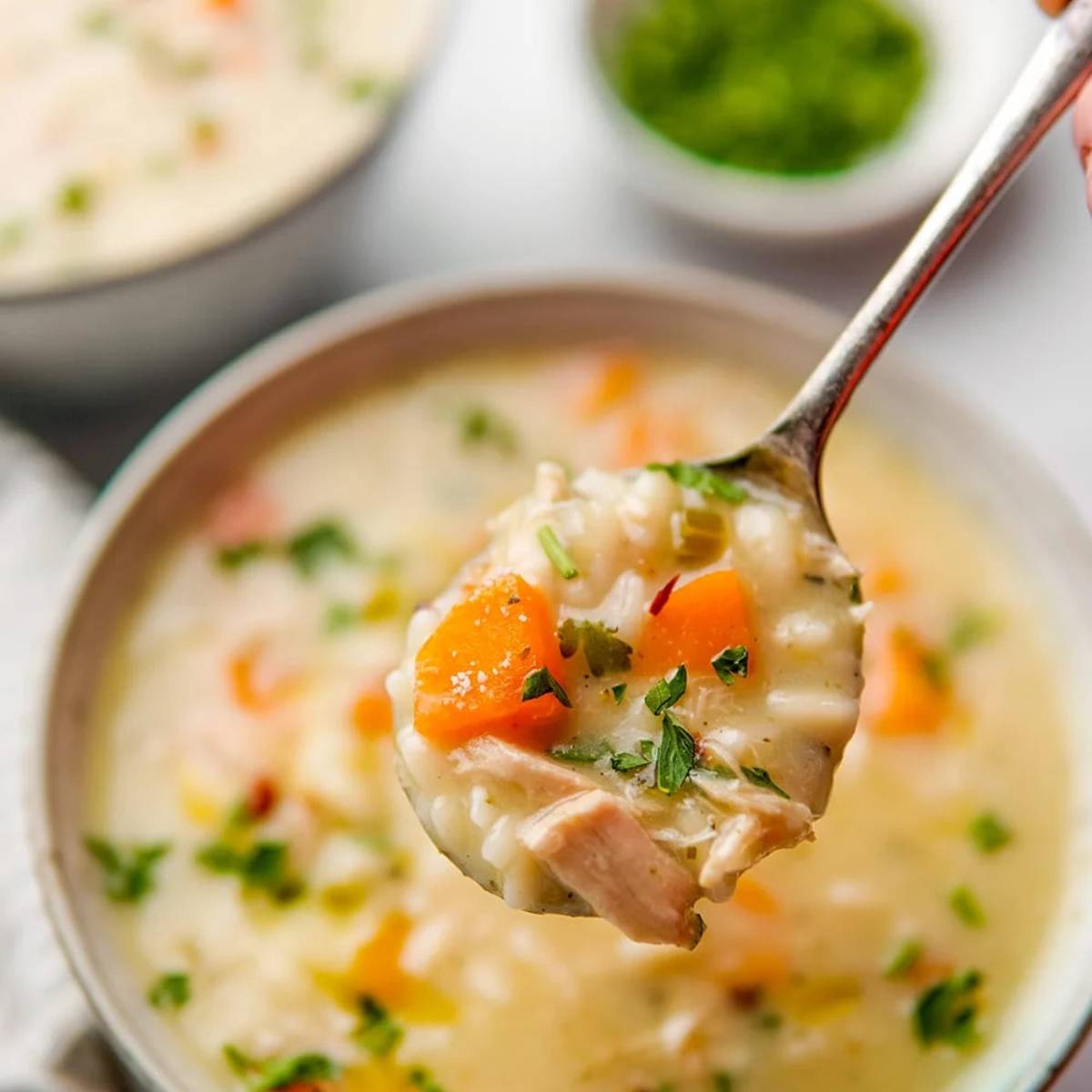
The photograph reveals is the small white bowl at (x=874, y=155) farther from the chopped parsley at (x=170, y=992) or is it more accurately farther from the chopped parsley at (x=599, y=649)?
the chopped parsley at (x=170, y=992)

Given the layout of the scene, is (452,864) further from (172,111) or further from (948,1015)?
(172,111)

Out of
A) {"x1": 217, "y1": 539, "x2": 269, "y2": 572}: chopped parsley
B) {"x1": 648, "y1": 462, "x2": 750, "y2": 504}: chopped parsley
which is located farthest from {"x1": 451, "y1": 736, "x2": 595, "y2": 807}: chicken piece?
{"x1": 217, "y1": 539, "x2": 269, "y2": 572}: chopped parsley

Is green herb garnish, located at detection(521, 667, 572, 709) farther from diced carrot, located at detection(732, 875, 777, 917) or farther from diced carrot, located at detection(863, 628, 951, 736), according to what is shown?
diced carrot, located at detection(863, 628, 951, 736)

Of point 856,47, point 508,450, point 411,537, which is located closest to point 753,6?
point 856,47

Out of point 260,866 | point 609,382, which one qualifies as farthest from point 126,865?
point 609,382

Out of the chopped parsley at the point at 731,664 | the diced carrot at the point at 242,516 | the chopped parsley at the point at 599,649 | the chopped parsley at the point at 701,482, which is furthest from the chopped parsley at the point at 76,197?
Answer: the chopped parsley at the point at 731,664
